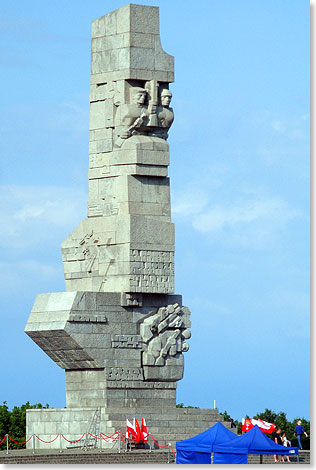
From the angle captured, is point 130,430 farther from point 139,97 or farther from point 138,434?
point 139,97

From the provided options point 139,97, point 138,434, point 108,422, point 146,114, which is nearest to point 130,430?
point 138,434

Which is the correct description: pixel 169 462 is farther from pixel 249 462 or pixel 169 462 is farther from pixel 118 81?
pixel 118 81

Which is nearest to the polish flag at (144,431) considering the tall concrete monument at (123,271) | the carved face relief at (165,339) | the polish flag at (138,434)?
the polish flag at (138,434)

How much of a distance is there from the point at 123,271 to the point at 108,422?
4009 mm

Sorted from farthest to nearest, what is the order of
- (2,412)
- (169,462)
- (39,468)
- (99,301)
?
(2,412) → (99,301) → (169,462) → (39,468)

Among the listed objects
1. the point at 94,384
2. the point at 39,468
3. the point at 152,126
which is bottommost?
the point at 39,468

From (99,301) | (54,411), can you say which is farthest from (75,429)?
(99,301)

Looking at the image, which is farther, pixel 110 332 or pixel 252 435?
pixel 110 332

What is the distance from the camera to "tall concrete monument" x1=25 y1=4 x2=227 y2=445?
37781 mm

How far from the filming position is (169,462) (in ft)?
117

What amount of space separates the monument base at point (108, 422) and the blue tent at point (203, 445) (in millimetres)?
3880

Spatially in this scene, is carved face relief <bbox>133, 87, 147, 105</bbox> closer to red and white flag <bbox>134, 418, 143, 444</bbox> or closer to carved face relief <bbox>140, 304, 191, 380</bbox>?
carved face relief <bbox>140, 304, 191, 380</bbox>

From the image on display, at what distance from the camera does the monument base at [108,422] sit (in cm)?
3716

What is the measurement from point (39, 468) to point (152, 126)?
35.5 ft
